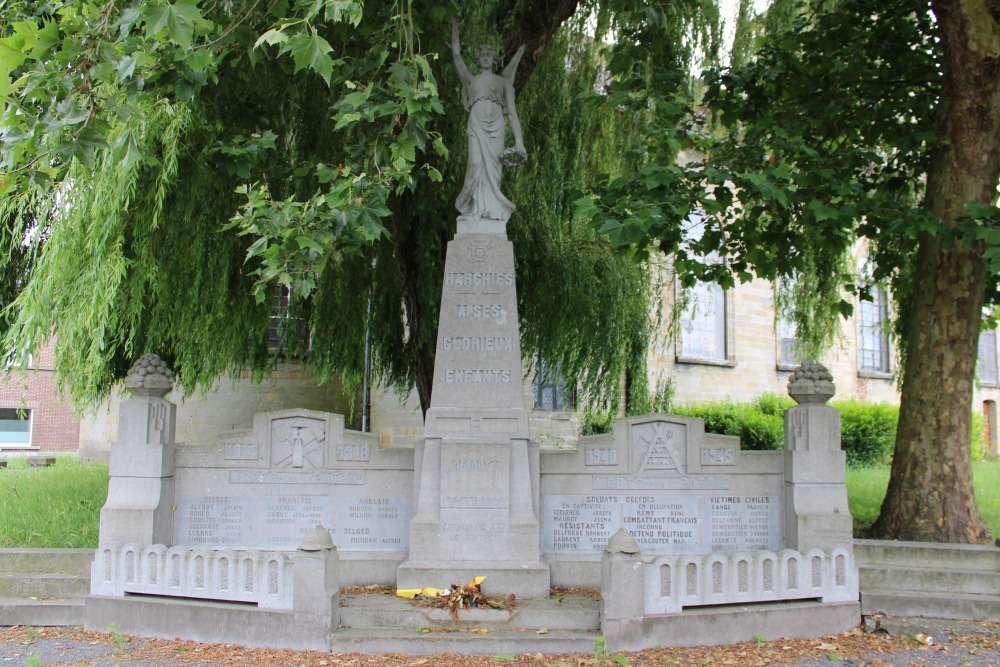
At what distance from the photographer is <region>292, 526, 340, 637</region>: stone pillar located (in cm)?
571

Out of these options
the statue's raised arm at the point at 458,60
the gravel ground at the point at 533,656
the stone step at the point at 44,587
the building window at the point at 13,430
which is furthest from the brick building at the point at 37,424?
the statue's raised arm at the point at 458,60

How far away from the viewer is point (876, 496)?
455 inches

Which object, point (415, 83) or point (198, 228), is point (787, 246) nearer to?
point (415, 83)

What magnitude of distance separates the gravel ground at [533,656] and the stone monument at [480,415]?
1.10 metres

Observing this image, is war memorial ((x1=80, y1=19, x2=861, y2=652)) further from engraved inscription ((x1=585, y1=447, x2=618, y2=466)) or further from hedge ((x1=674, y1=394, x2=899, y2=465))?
hedge ((x1=674, y1=394, x2=899, y2=465))

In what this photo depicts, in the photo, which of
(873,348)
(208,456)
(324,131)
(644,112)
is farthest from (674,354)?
(208,456)

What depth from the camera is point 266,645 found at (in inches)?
227

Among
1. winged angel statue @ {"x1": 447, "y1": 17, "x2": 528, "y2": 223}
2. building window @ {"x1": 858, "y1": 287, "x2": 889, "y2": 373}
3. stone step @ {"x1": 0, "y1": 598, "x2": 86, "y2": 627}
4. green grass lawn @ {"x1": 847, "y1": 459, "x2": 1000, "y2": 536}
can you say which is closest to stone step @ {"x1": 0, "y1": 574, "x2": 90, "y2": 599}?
stone step @ {"x1": 0, "y1": 598, "x2": 86, "y2": 627}

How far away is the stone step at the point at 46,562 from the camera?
6.87 meters

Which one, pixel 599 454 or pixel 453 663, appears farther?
pixel 599 454

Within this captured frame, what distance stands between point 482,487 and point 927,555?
400 centimetres

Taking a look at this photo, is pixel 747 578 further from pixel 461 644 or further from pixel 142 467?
pixel 142 467

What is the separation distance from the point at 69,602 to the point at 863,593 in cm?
655

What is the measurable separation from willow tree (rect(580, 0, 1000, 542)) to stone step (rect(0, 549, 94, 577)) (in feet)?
17.3
